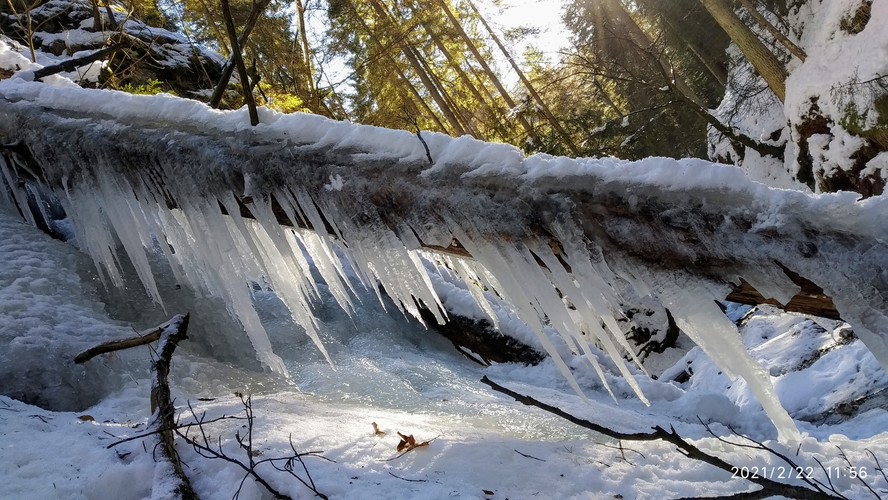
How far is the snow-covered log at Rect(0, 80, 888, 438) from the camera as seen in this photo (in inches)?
69.1

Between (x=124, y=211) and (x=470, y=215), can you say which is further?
(x=124, y=211)

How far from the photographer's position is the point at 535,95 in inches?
509

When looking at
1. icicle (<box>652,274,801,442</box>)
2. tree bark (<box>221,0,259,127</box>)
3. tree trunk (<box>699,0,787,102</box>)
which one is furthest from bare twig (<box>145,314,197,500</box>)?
tree trunk (<box>699,0,787,102</box>)

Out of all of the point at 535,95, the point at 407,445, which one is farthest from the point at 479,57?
the point at 407,445

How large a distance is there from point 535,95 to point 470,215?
11624 mm

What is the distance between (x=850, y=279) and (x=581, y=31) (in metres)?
16.7

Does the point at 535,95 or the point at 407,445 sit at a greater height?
the point at 535,95

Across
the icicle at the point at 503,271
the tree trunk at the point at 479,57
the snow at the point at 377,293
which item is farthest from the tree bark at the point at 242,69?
the tree trunk at the point at 479,57

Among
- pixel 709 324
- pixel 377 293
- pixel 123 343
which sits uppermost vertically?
pixel 123 343

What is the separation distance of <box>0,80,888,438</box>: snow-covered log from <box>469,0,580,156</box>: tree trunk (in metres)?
9.95

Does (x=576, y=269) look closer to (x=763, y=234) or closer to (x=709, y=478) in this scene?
(x=763, y=234)

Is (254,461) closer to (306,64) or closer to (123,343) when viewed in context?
(123,343)

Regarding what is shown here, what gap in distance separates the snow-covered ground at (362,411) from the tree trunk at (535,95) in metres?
7.36

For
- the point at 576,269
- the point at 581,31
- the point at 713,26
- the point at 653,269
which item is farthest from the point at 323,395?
the point at 581,31
